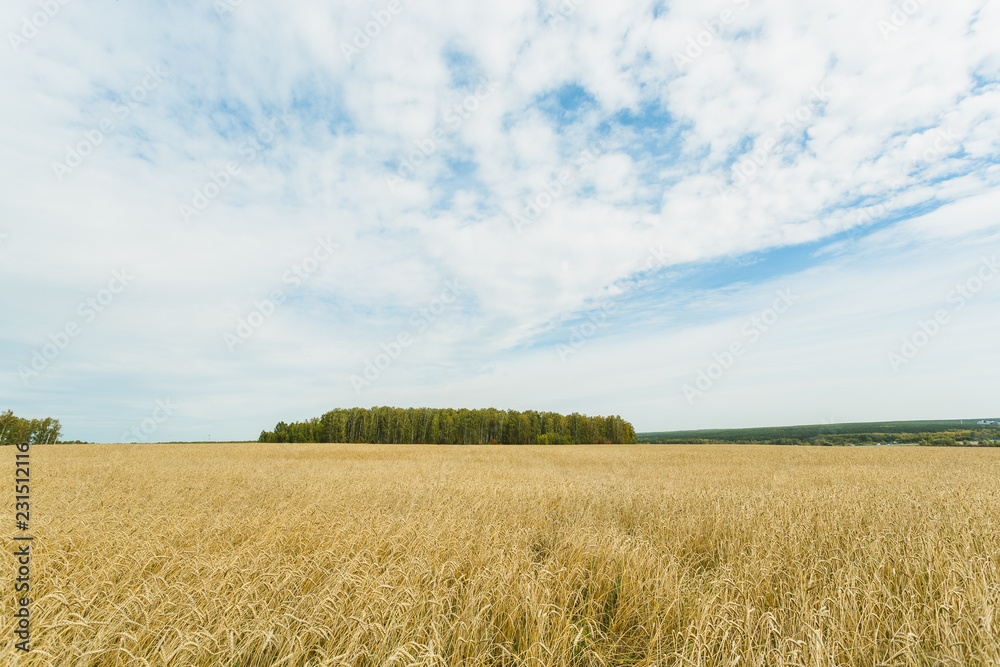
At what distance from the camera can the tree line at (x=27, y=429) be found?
6143cm

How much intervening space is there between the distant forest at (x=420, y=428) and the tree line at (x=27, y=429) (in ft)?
108

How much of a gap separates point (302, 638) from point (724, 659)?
144 inches

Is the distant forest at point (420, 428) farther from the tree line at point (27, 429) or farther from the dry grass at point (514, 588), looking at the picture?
the dry grass at point (514, 588)

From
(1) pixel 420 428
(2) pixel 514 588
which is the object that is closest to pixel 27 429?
(1) pixel 420 428

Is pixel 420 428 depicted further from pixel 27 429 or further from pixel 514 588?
pixel 514 588

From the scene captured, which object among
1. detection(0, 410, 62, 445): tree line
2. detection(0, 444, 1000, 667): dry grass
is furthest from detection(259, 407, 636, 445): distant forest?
detection(0, 444, 1000, 667): dry grass

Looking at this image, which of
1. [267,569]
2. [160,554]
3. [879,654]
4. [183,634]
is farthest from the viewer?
[160,554]

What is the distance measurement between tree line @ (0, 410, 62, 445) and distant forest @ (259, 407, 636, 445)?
108 ft

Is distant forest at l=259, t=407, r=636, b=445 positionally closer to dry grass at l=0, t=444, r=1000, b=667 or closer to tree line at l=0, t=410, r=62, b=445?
tree line at l=0, t=410, r=62, b=445

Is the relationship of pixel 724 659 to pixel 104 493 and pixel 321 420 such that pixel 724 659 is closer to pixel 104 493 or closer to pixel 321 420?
pixel 104 493

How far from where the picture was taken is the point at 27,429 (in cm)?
6481

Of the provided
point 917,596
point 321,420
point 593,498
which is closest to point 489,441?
point 321,420

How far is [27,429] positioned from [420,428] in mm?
65101

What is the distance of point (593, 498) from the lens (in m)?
10.2
